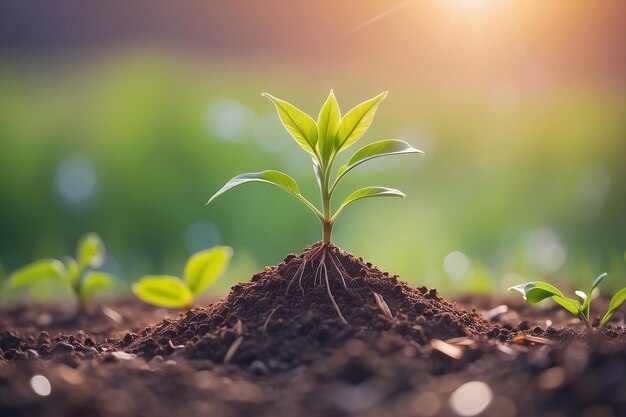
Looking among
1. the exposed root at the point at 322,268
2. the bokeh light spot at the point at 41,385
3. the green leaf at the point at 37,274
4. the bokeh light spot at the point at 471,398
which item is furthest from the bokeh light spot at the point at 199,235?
the bokeh light spot at the point at 471,398

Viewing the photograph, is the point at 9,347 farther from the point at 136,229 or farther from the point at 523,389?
the point at 136,229

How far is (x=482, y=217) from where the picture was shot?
404 centimetres

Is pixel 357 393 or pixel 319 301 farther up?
pixel 319 301

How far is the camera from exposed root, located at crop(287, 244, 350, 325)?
1750 mm

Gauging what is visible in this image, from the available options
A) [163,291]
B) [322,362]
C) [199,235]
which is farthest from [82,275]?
[322,362]

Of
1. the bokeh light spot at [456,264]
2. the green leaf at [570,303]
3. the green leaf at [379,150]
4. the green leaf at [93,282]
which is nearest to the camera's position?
the green leaf at [379,150]

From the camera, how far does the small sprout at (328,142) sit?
1767 millimetres

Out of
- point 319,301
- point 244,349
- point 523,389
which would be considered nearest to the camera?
point 523,389

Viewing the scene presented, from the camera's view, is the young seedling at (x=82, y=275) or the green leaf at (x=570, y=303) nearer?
the green leaf at (x=570, y=303)

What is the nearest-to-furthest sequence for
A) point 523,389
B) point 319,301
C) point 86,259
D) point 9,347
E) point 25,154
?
point 523,389, point 319,301, point 9,347, point 86,259, point 25,154

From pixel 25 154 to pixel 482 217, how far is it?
3.32 meters

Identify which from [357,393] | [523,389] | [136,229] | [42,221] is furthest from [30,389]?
[42,221]

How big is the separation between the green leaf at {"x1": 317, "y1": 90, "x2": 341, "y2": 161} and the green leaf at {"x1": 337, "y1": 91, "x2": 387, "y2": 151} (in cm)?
2

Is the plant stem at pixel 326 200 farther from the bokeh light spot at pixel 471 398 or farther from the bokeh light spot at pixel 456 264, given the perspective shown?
the bokeh light spot at pixel 456 264
